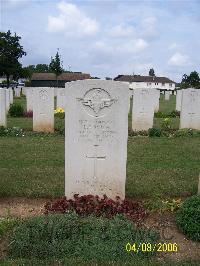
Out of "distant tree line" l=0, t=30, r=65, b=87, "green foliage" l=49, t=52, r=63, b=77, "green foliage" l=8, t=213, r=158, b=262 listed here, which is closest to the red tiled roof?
"distant tree line" l=0, t=30, r=65, b=87

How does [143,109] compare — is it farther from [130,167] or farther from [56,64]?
[56,64]

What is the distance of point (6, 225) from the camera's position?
5.38 metres

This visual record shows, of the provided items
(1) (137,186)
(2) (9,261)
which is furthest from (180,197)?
(2) (9,261)

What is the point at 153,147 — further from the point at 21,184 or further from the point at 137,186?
the point at 21,184

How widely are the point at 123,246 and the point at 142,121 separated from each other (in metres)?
11.0

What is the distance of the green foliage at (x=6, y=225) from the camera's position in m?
5.21

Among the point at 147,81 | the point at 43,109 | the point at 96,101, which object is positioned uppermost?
the point at 147,81

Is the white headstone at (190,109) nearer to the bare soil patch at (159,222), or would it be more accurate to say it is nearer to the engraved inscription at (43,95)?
the engraved inscription at (43,95)

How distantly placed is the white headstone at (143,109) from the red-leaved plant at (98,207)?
9667mm

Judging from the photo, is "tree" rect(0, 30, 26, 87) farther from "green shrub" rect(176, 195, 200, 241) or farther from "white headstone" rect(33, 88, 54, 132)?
"green shrub" rect(176, 195, 200, 241)

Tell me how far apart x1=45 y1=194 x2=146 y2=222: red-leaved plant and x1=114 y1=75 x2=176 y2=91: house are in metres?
91.3
